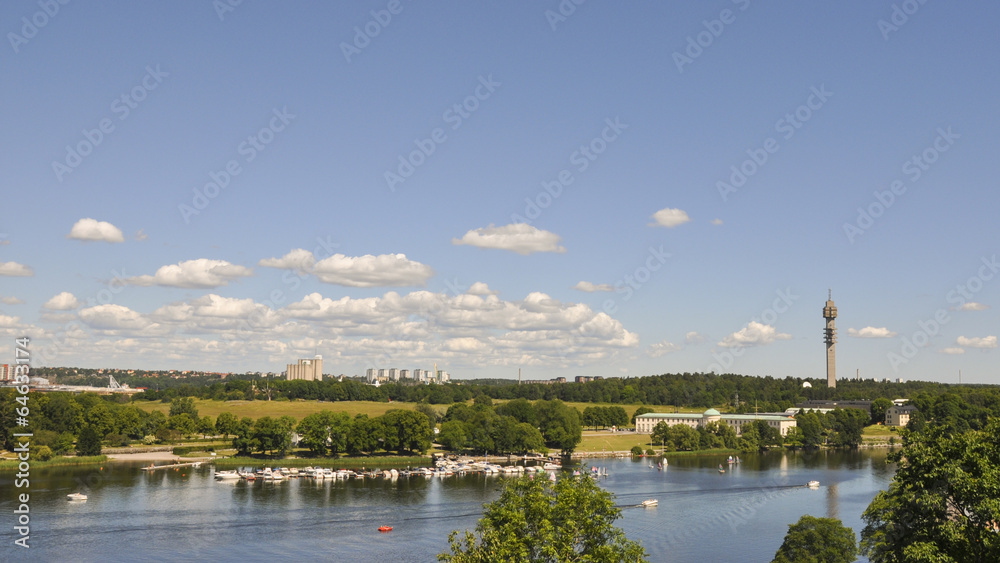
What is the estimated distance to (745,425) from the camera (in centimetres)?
12900

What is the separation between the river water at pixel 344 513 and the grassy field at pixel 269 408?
1751 inches

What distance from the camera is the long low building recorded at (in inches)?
5384

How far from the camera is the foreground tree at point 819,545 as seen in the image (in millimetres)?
A: 37250

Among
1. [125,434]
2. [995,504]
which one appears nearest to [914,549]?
[995,504]

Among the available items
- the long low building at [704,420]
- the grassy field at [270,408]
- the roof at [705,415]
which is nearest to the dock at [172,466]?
the grassy field at [270,408]

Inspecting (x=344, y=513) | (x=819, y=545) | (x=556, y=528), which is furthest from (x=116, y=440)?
(x=556, y=528)

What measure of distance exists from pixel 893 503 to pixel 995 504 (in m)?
3.73

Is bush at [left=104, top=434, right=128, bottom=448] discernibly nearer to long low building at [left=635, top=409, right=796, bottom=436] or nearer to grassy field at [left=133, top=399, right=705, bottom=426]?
grassy field at [left=133, top=399, right=705, bottom=426]

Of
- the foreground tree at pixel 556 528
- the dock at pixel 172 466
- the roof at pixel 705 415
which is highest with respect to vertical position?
the foreground tree at pixel 556 528

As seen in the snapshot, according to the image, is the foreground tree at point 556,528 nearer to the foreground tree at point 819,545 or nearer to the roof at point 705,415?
the foreground tree at point 819,545

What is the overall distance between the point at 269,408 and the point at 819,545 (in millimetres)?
111009

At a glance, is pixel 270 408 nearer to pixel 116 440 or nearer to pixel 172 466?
pixel 116 440

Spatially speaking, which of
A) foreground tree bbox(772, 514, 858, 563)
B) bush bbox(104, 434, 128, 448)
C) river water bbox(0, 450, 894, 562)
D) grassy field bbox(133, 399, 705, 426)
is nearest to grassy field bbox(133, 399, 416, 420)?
grassy field bbox(133, 399, 705, 426)

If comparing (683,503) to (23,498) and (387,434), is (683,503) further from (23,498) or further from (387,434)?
(23,498)
